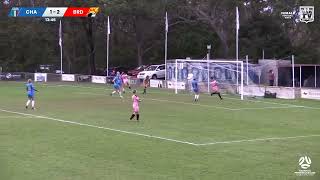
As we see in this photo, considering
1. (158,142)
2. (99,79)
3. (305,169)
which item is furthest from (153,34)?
(305,169)

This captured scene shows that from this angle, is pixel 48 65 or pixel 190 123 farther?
pixel 48 65

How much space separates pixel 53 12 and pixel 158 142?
201 feet

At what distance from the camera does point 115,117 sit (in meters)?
28.4

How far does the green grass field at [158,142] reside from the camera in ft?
46.7

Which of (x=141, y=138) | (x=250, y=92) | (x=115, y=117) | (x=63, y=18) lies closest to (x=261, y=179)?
(x=141, y=138)

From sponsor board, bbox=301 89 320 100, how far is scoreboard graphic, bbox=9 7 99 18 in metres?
39.8

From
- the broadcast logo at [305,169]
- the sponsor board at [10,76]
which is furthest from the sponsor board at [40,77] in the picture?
the broadcast logo at [305,169]

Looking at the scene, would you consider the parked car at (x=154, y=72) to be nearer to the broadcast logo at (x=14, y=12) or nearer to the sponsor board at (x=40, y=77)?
the sponsor board at (x=40, y=77)

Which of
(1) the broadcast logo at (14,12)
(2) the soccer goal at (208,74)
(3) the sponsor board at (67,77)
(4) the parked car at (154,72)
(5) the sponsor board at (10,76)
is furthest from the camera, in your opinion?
(1) the broadcast logo at (14,12)

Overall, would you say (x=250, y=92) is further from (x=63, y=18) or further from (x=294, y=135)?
(x=63, y=18)

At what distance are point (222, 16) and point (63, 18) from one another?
74.6ft

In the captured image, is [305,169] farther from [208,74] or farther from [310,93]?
[208,74]

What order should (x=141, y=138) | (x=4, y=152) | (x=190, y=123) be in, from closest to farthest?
(x=4, y=152) → (x=141, y=138) → (x=190, y=123)

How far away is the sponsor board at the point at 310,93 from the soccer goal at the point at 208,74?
541cm
